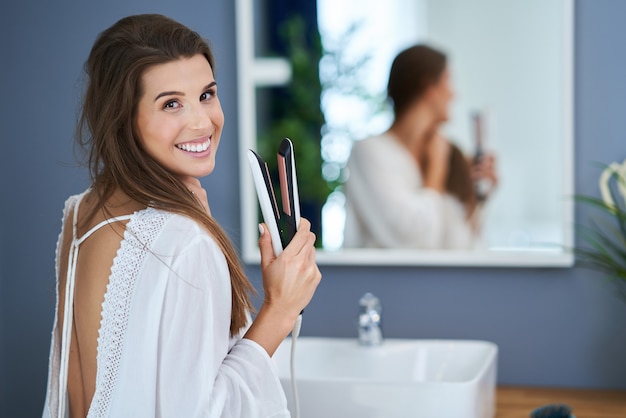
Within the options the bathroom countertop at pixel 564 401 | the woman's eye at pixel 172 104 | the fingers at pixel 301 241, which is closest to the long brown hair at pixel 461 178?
the bathroom countertop at pixel 564 401

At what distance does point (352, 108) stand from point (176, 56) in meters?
0.81

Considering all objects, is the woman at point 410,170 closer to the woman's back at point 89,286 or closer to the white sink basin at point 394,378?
the white sink basin at point 394,378

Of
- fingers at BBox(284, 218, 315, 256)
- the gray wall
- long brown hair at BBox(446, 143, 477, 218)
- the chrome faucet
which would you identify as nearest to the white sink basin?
the chrome faucet

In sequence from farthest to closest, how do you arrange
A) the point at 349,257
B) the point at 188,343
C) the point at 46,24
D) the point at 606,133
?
the point at 46,24 → the point at 349,257 → the point at 606,133 → the point at 188,343

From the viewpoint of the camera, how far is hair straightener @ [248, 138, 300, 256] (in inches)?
42.0

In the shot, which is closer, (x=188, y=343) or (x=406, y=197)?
(x=188, y=343)

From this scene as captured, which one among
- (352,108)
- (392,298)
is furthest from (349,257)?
(352,108)

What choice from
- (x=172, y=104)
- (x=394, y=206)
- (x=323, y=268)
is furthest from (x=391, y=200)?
(x=172, y=104)

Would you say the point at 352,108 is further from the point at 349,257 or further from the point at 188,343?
the point at 188,343

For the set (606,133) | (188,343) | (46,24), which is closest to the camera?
(188,343)

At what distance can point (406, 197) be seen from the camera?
181 centimetres

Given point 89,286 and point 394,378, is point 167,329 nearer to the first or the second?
point 89,286

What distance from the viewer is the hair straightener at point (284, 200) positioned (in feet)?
3.50

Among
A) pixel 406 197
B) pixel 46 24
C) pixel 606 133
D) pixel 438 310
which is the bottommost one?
pixel 438 310
